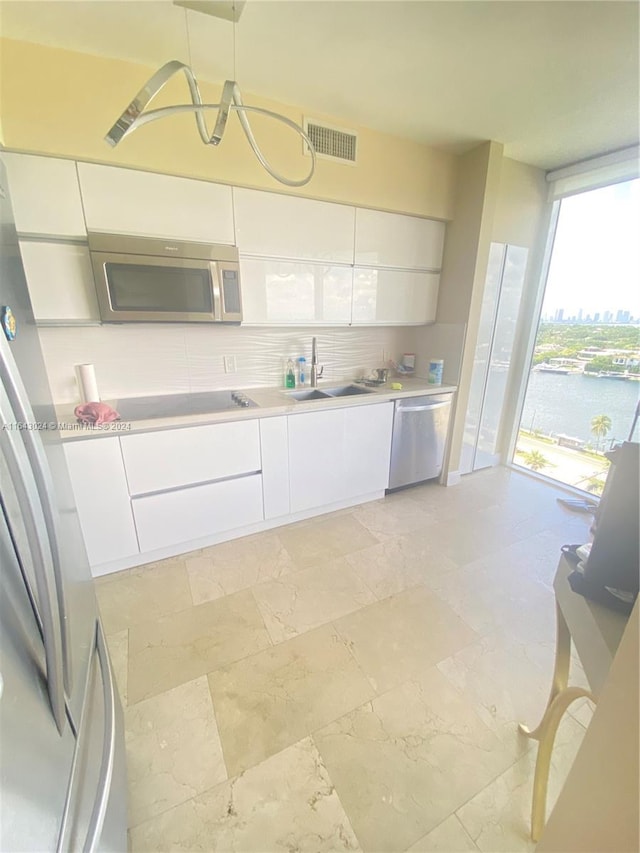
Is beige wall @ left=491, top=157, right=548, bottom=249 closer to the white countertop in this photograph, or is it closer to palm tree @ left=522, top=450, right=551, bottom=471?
the white countertop

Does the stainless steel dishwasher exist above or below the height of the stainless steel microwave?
below

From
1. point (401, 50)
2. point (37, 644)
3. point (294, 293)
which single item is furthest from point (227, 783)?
point (401, 50)

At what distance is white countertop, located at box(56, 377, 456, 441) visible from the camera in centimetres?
171

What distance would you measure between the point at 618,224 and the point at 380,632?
3250 millimetres

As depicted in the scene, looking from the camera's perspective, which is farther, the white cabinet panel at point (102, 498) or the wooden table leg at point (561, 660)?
the white cabinet panel at point (102, 498)

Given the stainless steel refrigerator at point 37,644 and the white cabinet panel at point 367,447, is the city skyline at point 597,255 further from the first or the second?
the stainless steel refrigerator at point 37,644

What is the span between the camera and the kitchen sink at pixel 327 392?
2494 mm

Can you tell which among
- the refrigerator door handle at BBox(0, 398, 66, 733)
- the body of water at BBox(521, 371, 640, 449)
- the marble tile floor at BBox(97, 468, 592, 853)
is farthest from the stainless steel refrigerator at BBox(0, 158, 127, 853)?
the body of water at BBox(521, 371, 640, 449)

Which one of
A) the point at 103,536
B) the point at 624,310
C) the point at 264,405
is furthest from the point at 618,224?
→ the point at 103,536

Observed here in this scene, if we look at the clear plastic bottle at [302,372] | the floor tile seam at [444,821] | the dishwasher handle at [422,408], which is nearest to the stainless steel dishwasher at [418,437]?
the dishwasher handle at [422,408]

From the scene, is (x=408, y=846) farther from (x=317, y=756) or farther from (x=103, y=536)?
(x=103, y=536)

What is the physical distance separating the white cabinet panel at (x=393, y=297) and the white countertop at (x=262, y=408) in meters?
0.53

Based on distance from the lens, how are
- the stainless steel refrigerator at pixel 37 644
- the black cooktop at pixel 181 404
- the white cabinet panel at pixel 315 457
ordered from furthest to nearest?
the white cabinet panel at pixel 315 457
the black cooktop at pixel 181 404
the stainless steel refrigerator at pixel 37 644

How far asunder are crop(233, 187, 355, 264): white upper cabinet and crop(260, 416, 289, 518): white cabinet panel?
1092mm
